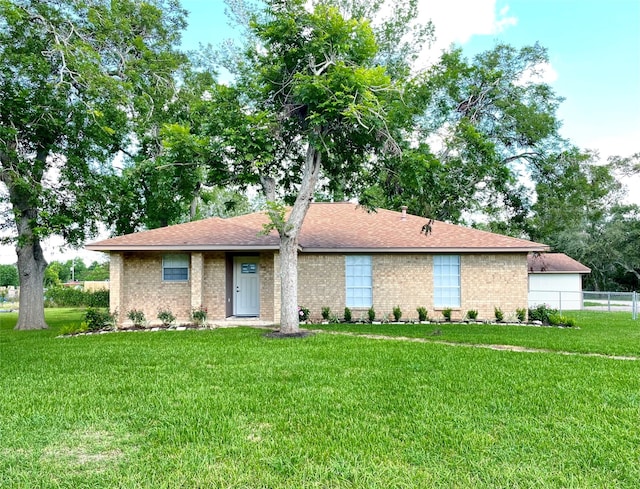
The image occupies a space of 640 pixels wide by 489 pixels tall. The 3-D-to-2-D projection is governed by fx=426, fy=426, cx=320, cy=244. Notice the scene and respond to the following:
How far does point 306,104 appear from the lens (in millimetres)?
11281

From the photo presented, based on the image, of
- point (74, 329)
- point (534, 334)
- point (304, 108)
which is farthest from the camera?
point (74, 329)

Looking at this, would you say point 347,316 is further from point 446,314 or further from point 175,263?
point 175,263

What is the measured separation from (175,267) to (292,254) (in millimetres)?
5467

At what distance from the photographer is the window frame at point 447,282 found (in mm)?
15328

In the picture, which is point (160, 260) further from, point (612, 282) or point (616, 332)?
point (612, 282)

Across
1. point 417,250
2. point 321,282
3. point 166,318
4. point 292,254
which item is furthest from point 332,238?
point 166,318

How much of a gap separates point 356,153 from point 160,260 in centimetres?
780

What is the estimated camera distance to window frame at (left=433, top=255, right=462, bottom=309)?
15328mm

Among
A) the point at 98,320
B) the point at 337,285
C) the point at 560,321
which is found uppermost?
the point at 337,285

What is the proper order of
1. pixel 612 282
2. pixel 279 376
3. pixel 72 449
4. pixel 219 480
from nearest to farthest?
pixel 219 480, pixel 72 449, pixel 279 376, pixel 612 282

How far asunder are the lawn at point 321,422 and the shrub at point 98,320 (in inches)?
205

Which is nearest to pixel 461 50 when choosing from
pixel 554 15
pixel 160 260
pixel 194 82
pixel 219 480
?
→ pixel 554 15

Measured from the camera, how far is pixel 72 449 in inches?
156

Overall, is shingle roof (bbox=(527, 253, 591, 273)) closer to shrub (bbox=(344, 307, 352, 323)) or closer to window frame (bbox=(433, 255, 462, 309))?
window frame (bbox=(433, 255, 462, 309))
